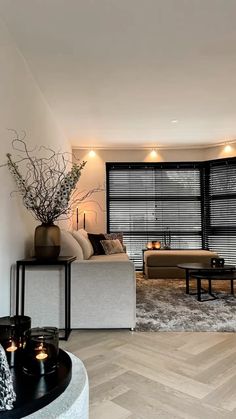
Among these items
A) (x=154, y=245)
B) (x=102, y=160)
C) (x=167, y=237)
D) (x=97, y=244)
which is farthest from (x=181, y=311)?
(x=102, y=160)

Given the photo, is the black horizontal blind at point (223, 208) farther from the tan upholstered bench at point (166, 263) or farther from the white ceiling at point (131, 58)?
the white ceiling at point (131, 58)

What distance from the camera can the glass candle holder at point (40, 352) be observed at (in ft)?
4.69

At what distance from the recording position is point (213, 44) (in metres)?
3.00

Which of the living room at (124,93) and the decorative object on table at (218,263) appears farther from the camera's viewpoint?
the decorative object on table at (218,263)

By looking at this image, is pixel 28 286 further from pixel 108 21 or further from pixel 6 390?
pixel 108 21

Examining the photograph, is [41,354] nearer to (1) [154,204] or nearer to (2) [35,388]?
(2) [35,388]

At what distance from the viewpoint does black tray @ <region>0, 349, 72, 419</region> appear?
1.14 m

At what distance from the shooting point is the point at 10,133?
280cm

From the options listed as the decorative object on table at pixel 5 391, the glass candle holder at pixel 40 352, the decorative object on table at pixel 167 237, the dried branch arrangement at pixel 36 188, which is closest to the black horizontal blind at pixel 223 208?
the decorative object on table at pixel 167 237

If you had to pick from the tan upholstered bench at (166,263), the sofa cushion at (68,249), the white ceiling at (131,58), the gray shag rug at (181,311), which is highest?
the white ceiling at (131,58)

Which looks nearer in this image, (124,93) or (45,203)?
(45,203)

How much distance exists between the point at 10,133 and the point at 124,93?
74.7 inches

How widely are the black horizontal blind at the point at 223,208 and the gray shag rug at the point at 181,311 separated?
1864mm

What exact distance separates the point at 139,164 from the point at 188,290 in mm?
3498
